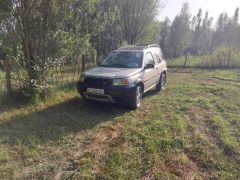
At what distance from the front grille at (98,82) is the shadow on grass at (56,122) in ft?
2.36

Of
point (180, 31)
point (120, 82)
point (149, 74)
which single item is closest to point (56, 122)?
point (120, 82)

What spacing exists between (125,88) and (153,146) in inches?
80.3

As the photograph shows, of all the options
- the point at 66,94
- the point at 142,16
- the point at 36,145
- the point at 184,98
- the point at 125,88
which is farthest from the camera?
the point at 142,16

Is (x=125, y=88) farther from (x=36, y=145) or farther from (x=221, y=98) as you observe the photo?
(x=221, y=98)

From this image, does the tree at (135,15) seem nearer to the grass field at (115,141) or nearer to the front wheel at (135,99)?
the grass field at (115,141)

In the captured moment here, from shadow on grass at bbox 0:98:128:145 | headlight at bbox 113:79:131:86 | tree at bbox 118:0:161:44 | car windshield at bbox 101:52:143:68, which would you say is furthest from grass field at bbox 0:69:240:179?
tree at bbox 118:0:161:44

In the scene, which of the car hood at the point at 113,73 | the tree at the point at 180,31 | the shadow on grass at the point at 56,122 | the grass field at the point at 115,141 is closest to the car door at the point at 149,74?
the car hood at the point at 113,73

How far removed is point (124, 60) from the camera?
24.7ft

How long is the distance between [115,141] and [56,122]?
1.62 meters

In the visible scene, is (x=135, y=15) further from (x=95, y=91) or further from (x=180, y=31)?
(x=180, y=31)

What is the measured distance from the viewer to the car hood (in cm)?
641

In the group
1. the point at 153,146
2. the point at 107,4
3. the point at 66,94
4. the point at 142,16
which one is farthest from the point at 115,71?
the point at 107,4

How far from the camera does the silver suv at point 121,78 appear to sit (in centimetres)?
633

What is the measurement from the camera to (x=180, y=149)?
472 cm
